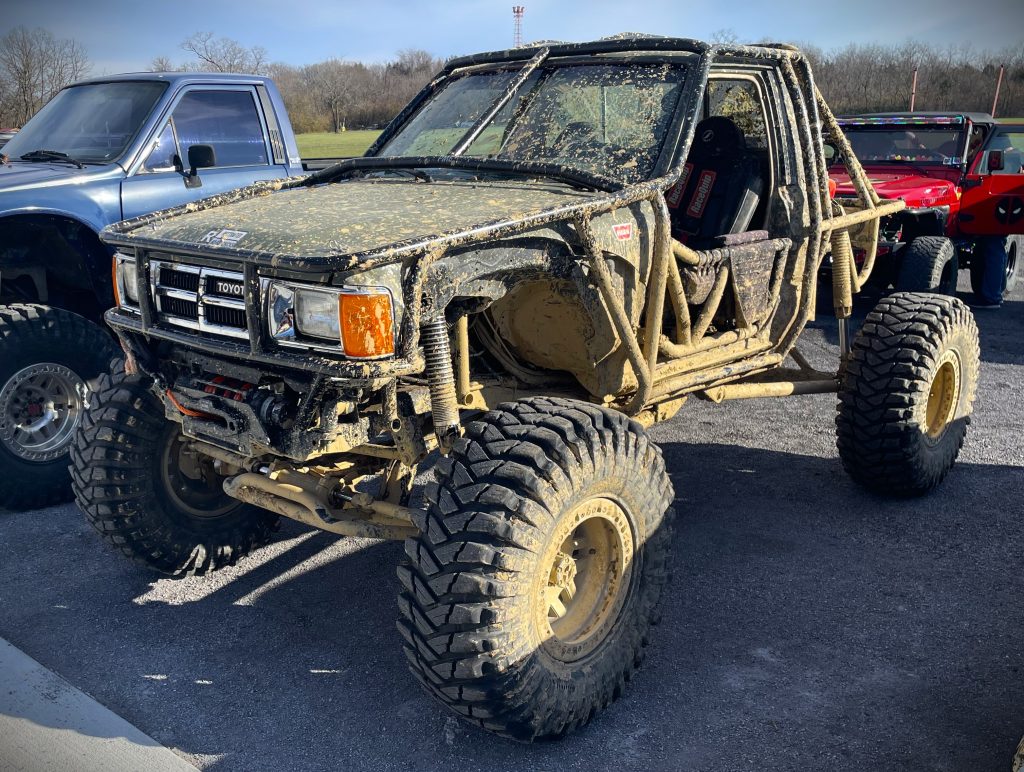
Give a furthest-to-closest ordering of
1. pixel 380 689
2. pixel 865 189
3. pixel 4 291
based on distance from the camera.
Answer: pixel 4 291
pixel 865 189
pixel 380 689

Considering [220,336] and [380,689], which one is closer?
[220,336]

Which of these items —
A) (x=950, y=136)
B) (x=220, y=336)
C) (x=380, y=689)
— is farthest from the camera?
(x=950, y=136)

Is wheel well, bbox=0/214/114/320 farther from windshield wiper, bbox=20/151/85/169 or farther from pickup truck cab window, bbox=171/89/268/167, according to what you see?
pickup truck cab window, bbox=171/89/268/167

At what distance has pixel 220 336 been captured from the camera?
10.9ft

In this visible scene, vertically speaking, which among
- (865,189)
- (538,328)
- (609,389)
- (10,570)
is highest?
(865,189)

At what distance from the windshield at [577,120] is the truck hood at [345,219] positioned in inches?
13.8

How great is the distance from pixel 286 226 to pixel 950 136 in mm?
9186

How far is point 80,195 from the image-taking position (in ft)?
18.6

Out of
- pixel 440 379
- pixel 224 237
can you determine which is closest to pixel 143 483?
pixel 224 237

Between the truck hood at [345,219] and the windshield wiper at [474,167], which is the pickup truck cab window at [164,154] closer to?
the windshield wiper at [474,167]

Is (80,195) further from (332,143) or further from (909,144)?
(332,143)

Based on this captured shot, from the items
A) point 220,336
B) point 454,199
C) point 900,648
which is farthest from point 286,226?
point 900,648

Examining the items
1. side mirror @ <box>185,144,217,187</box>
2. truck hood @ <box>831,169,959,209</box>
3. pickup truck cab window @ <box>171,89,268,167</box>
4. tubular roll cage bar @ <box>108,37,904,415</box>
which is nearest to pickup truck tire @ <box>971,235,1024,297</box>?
truck hood @ <box>831,169,959,209</box>

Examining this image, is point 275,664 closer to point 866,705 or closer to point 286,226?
point 286,226
